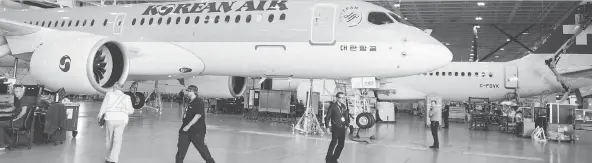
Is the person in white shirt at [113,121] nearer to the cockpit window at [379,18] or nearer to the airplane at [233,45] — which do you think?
the airplane at [233,45]

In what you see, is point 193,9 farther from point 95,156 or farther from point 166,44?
point 95,156

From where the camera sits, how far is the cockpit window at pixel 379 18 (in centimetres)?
927

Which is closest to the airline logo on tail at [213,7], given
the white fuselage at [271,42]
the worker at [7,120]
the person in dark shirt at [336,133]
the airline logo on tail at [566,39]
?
the white fuselage at [271,42]

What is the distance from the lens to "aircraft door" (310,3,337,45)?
9.25 m

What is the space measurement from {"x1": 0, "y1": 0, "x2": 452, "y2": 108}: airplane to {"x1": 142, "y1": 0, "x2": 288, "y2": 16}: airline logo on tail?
0.03m

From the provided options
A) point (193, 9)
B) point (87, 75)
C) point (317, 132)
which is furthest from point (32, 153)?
point (317, 132)

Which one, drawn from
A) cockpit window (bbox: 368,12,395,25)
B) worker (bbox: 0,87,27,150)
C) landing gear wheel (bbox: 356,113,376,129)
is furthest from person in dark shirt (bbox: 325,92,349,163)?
worker (bbox: 0,87,27,150)

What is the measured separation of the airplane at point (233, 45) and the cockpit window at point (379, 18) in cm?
2

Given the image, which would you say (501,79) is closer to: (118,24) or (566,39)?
(566,39)

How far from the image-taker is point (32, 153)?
20.6 ft

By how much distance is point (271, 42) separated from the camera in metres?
9.62

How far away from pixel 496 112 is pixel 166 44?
14.8m

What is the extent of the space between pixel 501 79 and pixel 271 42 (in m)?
12.6

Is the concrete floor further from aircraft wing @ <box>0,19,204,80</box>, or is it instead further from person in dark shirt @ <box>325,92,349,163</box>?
aircraft wing @ <box>0,19,204,80</box>
